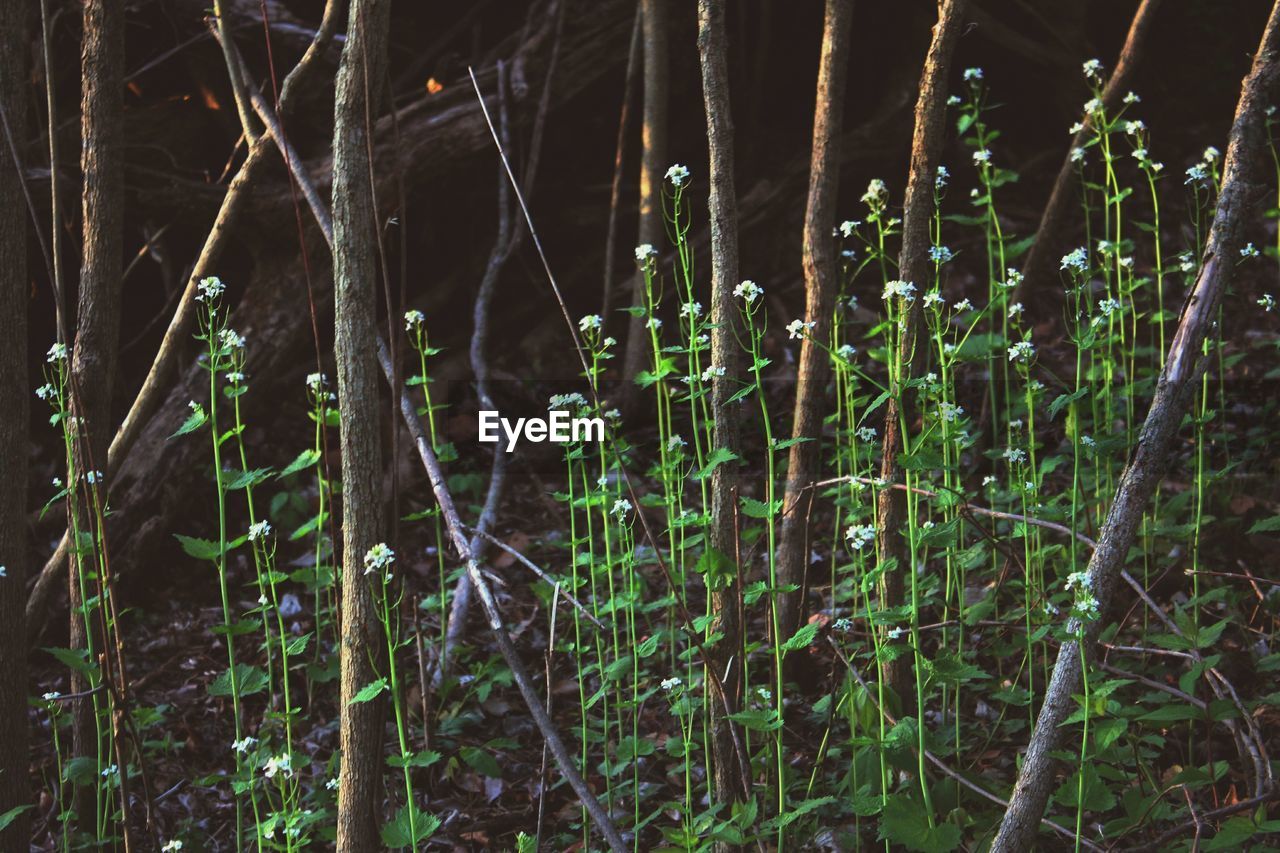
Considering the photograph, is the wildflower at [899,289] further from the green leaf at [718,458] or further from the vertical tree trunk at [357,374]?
the vertical tree trunk at [357,374]

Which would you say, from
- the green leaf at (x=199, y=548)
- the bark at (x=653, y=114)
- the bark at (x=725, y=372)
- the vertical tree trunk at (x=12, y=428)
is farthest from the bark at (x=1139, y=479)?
the bark at (x=653, y=114)

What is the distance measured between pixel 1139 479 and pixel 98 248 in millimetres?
2775

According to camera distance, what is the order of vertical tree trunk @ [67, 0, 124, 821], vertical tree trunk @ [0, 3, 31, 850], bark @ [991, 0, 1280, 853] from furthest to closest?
1. vertical tree trunk @ [67, 0, 124, 821]
2. vertical tree trunk @ [0, 3, 31, 850]
3. bark @ [991, 0, 1280, 853]

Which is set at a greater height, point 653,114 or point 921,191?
point 653,114

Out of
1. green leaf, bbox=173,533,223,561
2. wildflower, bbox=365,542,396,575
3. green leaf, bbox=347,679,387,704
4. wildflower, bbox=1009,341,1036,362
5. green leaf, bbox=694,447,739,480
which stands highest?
wildflower, bbox=1009,341,1036,362

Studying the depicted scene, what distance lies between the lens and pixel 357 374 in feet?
8.33

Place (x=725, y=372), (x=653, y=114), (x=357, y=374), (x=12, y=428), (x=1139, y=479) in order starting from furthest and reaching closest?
(x=653, y=114), (x=12, y=428), (x=725, y=372), (x=357, y=374), (x=1139, y=479)

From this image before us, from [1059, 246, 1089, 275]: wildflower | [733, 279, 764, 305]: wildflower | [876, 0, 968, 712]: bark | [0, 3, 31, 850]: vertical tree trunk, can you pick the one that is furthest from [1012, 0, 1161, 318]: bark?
[0, 3, 31, 850]: vertical tree trunk

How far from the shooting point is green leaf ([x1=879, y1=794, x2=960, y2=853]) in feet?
7.88

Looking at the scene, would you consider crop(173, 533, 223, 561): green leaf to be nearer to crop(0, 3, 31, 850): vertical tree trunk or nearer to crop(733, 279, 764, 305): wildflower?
crop(0, 3, 31, 850): vertical tree trunk

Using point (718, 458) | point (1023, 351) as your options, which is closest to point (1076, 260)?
point (1023, 351)

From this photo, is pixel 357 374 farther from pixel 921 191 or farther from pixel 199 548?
pixel 921 191

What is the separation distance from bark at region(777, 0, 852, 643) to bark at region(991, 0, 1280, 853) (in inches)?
45.3

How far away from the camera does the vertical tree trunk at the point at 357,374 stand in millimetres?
2525
